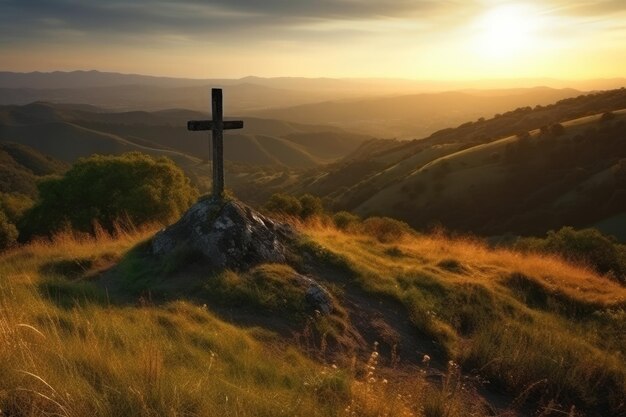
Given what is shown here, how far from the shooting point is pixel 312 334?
26.6ft

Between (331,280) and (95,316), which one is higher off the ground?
(95,316)

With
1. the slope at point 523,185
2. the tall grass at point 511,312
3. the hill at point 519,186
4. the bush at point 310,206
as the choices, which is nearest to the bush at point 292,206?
the bush at point 310,206

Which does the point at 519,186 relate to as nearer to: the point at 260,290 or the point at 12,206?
the point at 12,206

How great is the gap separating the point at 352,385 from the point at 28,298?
419cm

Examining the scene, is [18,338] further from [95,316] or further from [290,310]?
[290,310]

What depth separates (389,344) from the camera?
8.56 m

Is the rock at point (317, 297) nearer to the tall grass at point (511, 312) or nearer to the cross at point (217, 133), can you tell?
the tall grass at point (511, 312)

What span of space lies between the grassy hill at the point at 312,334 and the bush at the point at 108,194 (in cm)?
1103

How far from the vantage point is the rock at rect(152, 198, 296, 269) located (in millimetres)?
10117

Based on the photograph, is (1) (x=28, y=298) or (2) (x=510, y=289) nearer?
(1) (x=28, y=298)

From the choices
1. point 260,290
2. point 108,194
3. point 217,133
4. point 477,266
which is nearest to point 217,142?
point 217,133

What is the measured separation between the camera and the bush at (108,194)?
2445cm

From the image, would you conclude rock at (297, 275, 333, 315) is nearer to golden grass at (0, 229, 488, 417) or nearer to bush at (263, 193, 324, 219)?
golden grass at (0, 229, 488, 417)

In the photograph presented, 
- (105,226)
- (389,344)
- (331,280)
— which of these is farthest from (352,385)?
(105,226)
